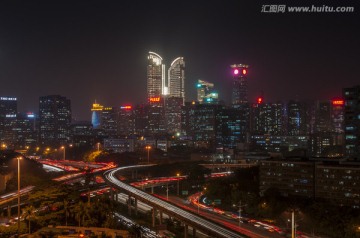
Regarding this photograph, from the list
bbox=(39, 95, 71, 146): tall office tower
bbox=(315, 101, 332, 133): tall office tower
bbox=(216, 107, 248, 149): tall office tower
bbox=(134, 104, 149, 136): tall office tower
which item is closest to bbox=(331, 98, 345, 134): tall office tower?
bbox=(315, 101, 332, 133): tall office tower

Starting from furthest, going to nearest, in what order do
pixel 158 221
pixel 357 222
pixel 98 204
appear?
pixel 158 221 < pixel 357 222 < pixel 98 204

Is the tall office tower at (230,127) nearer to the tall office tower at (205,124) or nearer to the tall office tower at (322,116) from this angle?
the tall office tower at (205,124)

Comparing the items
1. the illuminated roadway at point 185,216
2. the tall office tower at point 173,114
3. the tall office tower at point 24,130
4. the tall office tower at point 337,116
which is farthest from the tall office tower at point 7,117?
the illuminated roadway at point 185,216

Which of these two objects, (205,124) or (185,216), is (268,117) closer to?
(205,124)

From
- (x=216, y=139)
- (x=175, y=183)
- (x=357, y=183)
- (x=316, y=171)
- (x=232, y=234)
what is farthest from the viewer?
(x=216, y=139)

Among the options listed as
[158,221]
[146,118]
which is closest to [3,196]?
[158,221]

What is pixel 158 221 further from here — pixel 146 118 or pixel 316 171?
pixel 146 118
